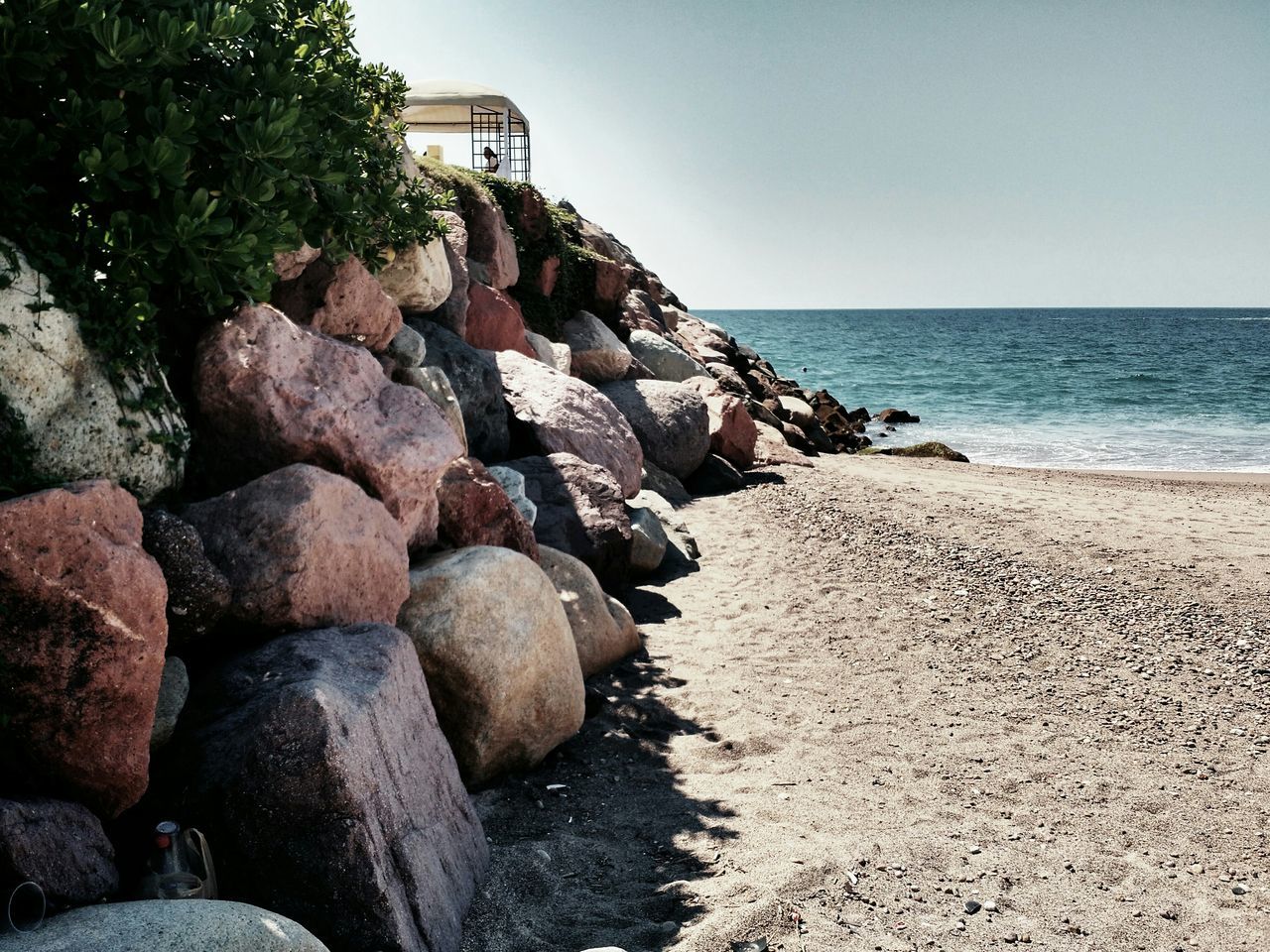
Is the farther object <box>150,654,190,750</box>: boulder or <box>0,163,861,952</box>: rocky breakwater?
<box>150,654,190,750</box>: boulder

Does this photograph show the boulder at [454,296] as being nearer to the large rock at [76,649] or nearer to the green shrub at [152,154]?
the green shrub at [152,154]

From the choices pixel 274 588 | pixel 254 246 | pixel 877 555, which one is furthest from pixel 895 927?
pixel 877 555

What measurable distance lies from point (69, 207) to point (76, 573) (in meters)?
1.89

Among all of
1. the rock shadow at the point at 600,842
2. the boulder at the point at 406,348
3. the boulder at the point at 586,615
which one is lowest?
the rock shadow at the point at 600,842

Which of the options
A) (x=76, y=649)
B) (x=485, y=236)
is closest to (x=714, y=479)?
(x=485, y=236)

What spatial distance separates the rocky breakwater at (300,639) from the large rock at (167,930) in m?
0.01

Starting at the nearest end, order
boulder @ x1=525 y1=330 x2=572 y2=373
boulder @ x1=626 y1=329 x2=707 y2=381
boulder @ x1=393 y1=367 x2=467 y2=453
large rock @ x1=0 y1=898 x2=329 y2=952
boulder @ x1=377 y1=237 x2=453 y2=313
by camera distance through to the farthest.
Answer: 1. large rock @ x1=0 y1=898 x2=329 y2=952
2. boulder @ x1=393 y1=367 x2=467 y2=453
3. boulder @ x1=377 y1=237 x2=453 y2=313
4. boulder @ x1=525 y1=330 x2=572 y2=373
5. boulder @ x1=626 y1=329 x2=707 y2=381

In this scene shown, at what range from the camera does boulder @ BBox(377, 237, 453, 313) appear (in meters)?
8.27

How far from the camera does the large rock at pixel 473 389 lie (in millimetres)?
8938

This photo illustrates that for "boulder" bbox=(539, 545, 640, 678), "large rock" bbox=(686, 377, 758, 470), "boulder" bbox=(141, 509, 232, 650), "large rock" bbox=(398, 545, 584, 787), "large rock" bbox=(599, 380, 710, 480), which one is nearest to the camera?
"boulder" bbox=(141, 509, 232, 650)

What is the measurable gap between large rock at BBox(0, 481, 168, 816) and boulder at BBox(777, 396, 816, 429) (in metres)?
17.9

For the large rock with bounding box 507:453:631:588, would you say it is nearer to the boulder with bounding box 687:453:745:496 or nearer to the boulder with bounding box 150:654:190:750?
the boulder with bounding box 150:654:190:750

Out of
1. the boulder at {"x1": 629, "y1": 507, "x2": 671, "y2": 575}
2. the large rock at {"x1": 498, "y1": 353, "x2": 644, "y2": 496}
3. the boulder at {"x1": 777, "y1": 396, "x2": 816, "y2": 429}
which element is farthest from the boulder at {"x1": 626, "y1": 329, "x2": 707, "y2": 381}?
the boulder at {"x1": 629, "y1": 507, "x2": 671, "y2": 575}

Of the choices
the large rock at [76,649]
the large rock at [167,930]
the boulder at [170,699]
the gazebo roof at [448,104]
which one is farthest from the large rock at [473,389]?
the gazebo roof at [448,104]
